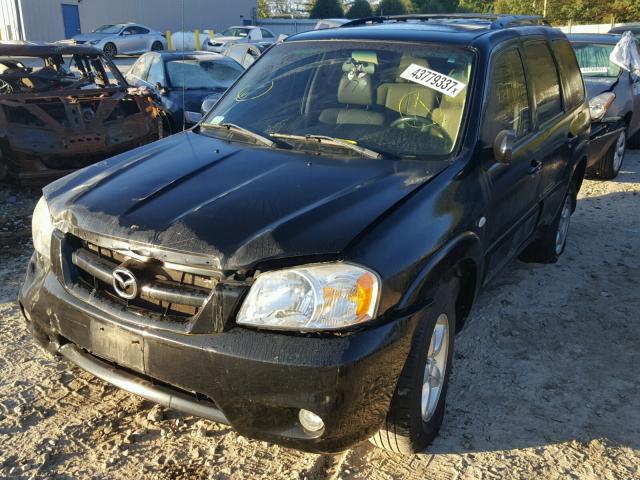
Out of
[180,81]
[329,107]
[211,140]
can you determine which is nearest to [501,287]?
[329,107]

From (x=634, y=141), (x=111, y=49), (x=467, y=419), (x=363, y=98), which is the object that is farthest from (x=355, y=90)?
(x=111, y=49)

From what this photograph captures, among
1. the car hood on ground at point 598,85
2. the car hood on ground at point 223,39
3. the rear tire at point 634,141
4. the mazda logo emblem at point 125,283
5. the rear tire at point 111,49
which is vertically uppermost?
the mazda logo emblem at point 125,283

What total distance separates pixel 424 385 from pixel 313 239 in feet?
2.96

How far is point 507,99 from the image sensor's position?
362 cm

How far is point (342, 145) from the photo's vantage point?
3.27m

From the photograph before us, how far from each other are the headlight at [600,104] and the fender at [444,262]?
17.1 ft

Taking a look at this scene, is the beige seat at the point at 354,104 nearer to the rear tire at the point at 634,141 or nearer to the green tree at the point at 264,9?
the rear tire at the point at 634,141

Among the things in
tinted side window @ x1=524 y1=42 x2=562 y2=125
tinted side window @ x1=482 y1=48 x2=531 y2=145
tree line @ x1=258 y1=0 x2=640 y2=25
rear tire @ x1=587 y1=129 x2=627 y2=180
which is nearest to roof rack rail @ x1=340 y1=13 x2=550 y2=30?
tinted side window @ x1=524 y1=42 x2=562 y2=125

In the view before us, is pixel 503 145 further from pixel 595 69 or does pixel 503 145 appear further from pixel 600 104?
pixel 595 69

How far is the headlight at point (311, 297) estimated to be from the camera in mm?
2301

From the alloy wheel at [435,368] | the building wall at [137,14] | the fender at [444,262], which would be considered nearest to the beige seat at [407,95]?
the fender at [444,262]

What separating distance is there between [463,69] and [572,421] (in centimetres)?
190

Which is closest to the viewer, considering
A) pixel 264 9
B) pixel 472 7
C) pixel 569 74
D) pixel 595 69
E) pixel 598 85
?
pixel 569 74

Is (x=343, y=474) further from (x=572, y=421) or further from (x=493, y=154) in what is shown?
(x=493, y=154)
